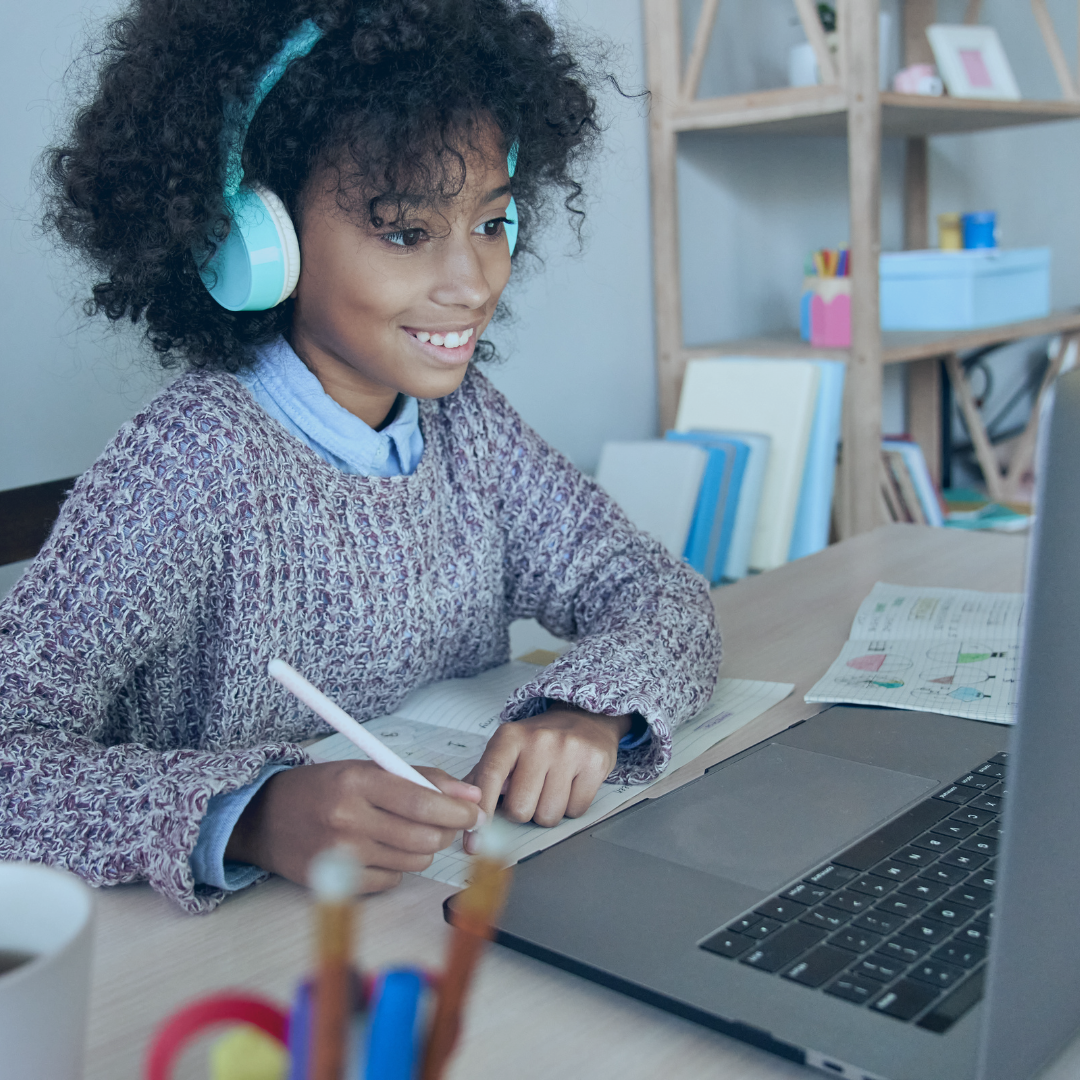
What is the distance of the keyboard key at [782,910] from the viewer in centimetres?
52

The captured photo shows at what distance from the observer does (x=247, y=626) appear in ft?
2.69

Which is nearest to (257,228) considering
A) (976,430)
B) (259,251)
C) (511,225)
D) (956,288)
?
(259,251)

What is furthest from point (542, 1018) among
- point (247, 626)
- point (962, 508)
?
point (962, 508)

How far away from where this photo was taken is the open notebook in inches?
26.0

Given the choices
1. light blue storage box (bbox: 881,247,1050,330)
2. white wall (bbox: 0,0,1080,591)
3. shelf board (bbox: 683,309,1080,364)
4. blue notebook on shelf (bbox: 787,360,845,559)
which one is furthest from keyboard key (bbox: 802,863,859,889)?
light blue storage box (bbox: 881,247,1050,330)

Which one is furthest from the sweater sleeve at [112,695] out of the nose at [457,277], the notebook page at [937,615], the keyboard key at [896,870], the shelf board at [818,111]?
the shelf board at [818,111]

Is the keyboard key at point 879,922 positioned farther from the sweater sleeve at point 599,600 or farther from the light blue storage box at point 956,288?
the light blue storage box at point 956,288

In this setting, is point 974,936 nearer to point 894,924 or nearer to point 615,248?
point 894,924

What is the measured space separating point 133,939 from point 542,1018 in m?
0.21

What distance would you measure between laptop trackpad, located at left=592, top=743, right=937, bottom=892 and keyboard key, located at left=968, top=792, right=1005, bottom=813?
0.03 metres

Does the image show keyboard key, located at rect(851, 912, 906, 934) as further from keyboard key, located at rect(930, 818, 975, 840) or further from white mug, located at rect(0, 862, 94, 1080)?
white mug, located at rect(0, 862, 94, 1080)

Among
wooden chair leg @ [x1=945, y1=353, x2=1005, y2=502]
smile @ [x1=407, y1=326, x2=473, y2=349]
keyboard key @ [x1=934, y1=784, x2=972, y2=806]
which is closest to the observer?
keyboard key @ [x1=934, y1=784, x2=972, y2=806]

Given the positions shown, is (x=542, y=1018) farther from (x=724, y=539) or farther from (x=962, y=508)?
(x=962, y=508)

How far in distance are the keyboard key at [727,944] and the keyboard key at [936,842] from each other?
0.13m
